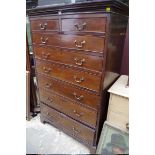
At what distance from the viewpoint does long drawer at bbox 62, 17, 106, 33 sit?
1.05 m

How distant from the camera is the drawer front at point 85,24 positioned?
3.43 feet

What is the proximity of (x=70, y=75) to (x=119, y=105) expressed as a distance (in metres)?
0.50

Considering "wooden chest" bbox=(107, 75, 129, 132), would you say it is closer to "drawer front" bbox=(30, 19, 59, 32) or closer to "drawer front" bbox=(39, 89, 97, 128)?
"drawer front" bbox=(39, 89, 97, 128)

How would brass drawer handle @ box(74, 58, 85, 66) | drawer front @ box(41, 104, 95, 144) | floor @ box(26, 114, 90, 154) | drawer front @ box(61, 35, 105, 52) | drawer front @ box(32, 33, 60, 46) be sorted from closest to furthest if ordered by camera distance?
drawer front @ box(61, 35, 105, 52)
brass drawer handle @ box(74, 58, 85, 66)
drawer front @ box(32, 33, 60, 46)
drawer front @ box(41, 104, 95, 144)
floor @ box(26, 114, 90, 154)

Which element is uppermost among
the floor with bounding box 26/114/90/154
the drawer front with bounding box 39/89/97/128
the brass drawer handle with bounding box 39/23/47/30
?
the brass drawer handle with bounding box 39/23/47/30

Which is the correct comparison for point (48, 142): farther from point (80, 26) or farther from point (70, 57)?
point (80, 26)

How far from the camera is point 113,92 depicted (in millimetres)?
1270

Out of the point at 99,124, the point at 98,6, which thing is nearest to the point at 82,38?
the point at 98,6

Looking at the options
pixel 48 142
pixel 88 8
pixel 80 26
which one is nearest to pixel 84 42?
pixel 80 26

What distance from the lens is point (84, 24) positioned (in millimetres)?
1110

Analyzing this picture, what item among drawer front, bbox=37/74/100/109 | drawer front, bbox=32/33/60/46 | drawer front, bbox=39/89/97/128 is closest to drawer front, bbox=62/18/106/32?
drawer front, bbox=32/33/60/46

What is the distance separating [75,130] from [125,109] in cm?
60
